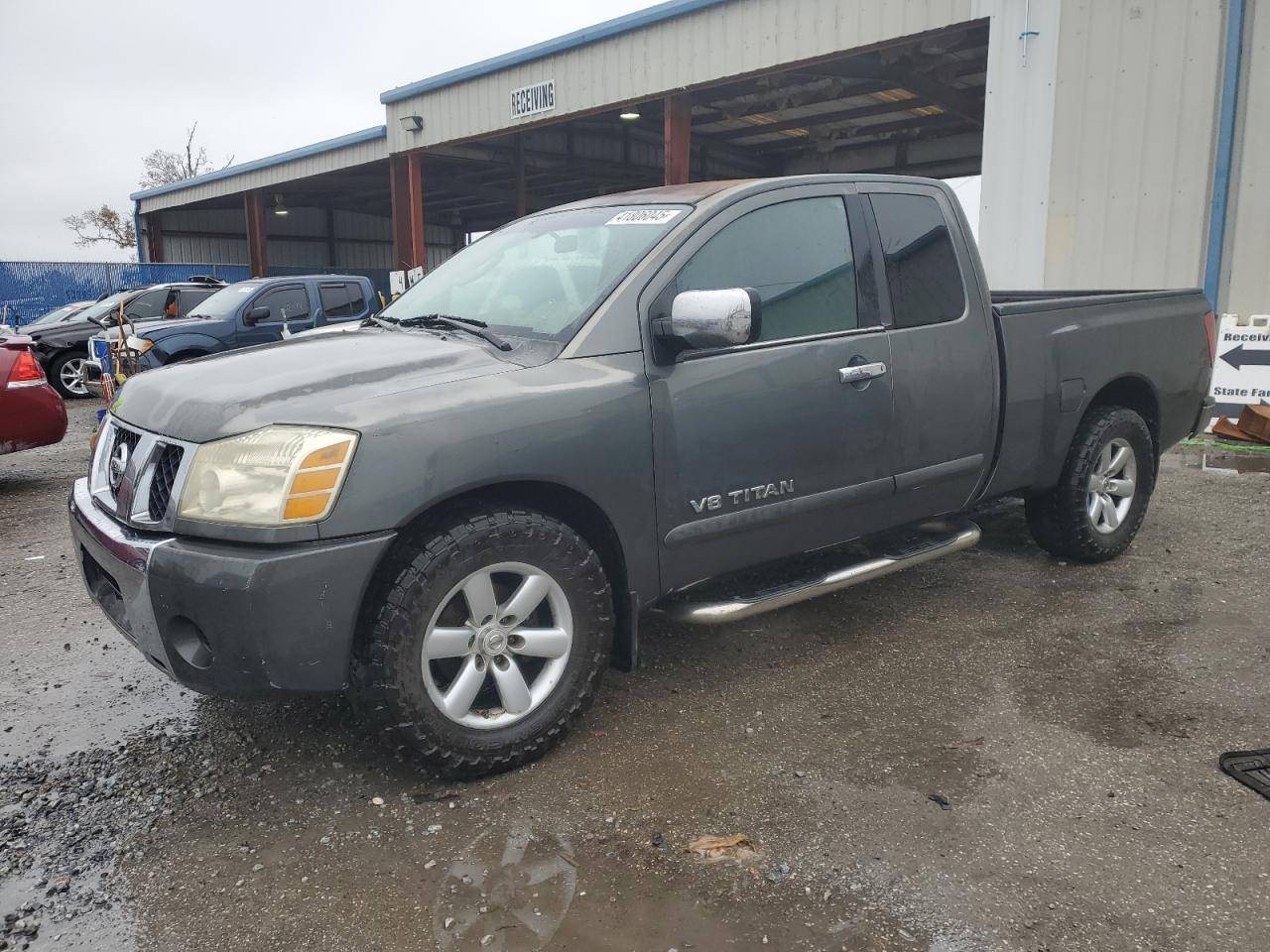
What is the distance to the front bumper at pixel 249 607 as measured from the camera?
2428mm

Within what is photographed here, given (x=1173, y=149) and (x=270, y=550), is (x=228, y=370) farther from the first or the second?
(x=1173, y=149)

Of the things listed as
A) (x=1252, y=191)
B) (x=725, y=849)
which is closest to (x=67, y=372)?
(x=725, y=849)

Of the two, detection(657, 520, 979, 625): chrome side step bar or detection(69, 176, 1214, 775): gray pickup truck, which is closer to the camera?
detection(69, 176, 1214, 775): gray pickup truck

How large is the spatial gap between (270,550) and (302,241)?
36.2m

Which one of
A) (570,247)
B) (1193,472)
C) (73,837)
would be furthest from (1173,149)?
(73,837)

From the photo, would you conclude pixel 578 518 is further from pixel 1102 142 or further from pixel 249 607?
pixel 1102 142

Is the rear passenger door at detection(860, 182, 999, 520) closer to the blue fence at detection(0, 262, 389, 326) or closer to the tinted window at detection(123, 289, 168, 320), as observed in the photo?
the tinted window at detection(123, 289, 168, 320)

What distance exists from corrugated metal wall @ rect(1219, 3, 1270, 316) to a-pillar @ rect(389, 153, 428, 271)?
43.3 feet

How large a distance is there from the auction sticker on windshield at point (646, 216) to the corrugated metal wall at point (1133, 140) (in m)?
6.69

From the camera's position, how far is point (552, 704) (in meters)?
2.94

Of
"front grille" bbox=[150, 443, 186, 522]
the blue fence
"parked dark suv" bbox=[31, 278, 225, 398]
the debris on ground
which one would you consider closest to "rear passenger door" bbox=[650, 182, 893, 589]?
the debris on ground

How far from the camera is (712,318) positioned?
2912 millimetres

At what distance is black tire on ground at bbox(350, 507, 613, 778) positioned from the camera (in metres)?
2.60

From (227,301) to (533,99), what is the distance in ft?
19.8
